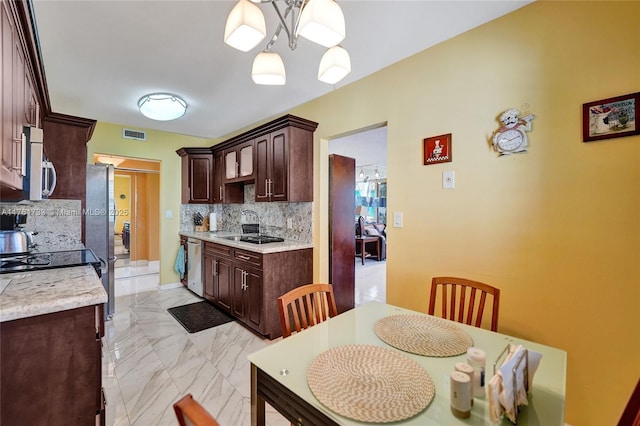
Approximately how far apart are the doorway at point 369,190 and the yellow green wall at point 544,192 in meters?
0.62

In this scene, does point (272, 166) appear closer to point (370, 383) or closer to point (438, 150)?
point (438, 150)

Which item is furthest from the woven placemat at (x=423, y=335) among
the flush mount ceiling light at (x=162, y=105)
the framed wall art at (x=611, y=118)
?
the flush mount ceiling light at (x=162, y=105)

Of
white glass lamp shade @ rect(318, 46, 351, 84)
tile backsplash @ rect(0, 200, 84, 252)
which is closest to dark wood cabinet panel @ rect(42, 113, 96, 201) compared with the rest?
tile backsplash @ rect(0, 200, 84, 252)

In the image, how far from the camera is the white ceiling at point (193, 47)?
5.94ft

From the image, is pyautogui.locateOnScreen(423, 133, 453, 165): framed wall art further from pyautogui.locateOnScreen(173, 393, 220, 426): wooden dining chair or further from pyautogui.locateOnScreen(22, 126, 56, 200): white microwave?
pyautogui.locateOnScreen(22, 126, 56, 200): white microwave

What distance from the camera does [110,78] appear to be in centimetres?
274

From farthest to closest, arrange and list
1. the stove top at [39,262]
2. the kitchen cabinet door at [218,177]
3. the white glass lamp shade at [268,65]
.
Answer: the kitchen cabinet door at [218,177] < the stove top at [39,262] < the white glass lamp shade at [268,65]

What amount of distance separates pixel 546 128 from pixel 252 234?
3.38 m

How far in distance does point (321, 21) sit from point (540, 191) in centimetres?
159

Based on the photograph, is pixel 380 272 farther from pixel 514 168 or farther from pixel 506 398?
pixel 506 398

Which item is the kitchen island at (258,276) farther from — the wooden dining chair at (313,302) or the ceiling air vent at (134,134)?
the ceiling air vent at (134,134)

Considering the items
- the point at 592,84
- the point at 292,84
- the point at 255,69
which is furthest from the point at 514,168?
the point at 292,84

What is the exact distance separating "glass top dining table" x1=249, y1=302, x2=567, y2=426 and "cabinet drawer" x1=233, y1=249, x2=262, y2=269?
1.56 m

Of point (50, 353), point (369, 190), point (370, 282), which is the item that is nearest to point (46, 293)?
point (50, 353)
